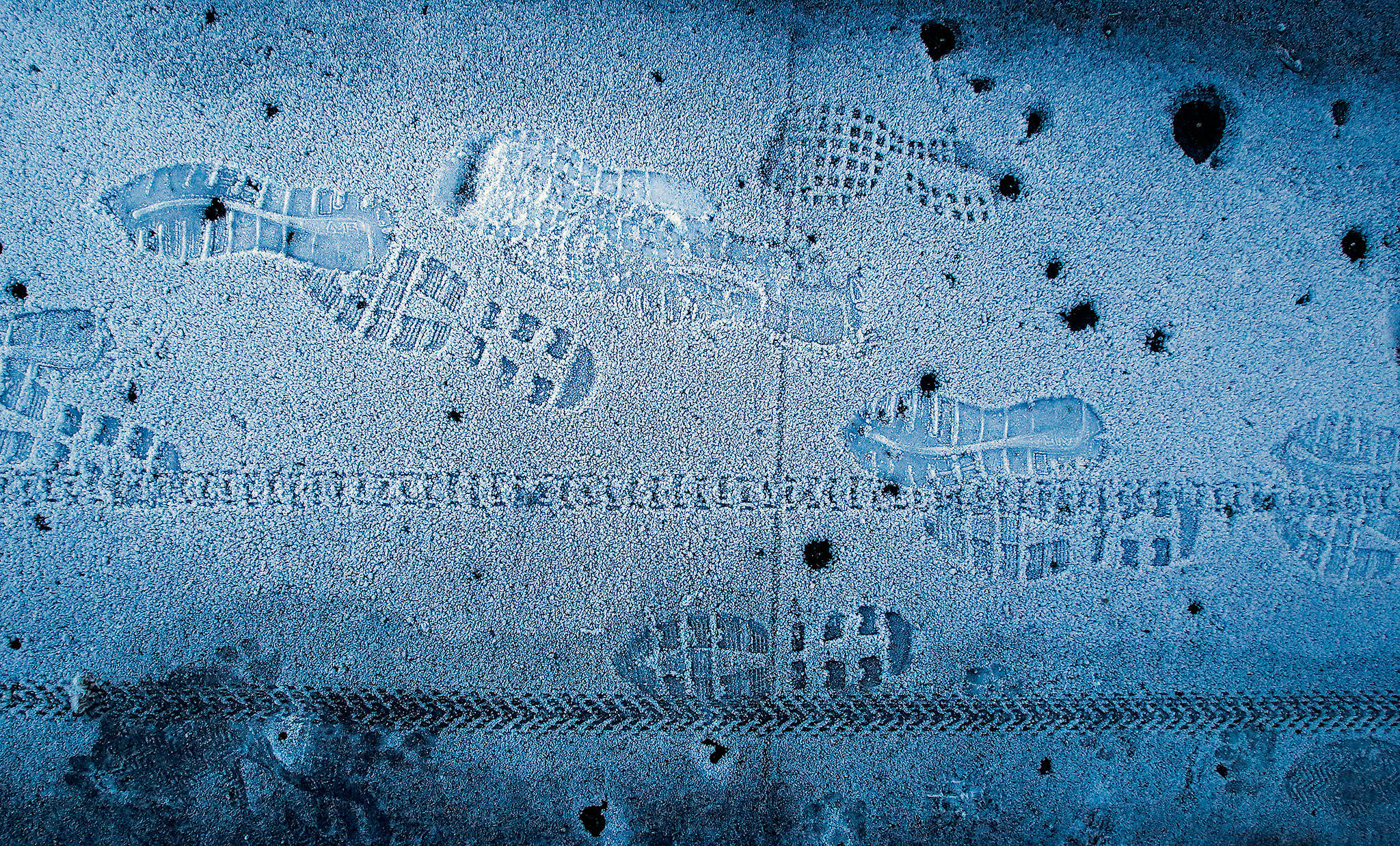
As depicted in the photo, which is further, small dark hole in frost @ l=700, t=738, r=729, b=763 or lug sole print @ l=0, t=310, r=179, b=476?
small dark hole in frost @ l=700, t=738, r=729, b=763

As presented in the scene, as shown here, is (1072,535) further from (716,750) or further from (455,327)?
(455,327)

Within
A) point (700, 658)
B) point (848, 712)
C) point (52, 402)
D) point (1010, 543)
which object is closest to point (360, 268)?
point (52, 402)

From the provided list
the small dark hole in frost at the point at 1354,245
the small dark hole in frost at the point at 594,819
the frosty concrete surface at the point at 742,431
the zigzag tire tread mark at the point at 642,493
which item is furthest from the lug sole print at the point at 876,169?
the small dark hole in frost at the point at 594,819

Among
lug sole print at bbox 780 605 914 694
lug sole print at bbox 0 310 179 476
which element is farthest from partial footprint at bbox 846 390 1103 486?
lug sole print at bbox 0 310 179 476

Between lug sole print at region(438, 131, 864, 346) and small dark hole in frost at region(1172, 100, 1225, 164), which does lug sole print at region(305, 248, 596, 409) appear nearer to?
lug sole print at region(438, 131, 864, 346)

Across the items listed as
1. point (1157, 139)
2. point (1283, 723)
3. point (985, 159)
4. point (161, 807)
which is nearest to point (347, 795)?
point (161, 807)

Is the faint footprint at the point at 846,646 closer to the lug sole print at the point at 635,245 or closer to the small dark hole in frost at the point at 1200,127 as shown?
the lug sole print at the point at 635,245

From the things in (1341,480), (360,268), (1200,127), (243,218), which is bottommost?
(1341,480)
